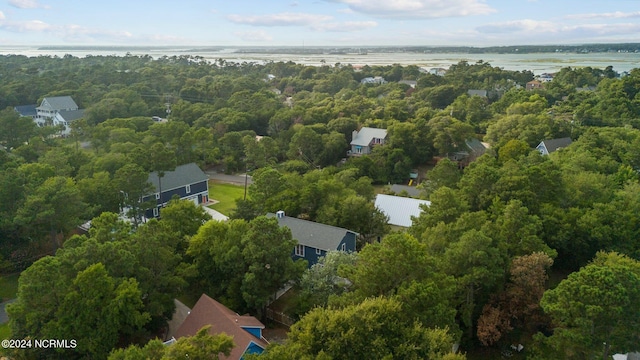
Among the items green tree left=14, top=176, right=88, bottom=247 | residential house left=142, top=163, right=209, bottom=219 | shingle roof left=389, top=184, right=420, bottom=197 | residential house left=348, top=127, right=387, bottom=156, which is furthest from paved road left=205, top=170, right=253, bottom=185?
green tree left=14, top=176, right=88, bottom=247

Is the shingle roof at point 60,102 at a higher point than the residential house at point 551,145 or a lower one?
higher

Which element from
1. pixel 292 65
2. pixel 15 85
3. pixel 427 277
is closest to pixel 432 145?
pixel 427 277

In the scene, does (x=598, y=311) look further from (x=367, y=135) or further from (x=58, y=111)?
(x=58, y=111)

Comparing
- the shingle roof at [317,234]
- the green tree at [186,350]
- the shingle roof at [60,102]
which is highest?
the shingle roof at [60,102]

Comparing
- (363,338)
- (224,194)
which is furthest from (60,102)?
(363,338)

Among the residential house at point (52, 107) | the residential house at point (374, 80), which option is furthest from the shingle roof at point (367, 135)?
the residential house at point (374, 80)

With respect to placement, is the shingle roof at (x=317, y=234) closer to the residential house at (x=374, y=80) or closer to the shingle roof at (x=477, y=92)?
the shingle roof at (x=477, y=92)

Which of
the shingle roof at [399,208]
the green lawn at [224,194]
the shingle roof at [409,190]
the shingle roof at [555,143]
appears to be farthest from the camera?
the shingle roof at [555,143]

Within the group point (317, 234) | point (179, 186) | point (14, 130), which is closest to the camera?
point (317, 234)
